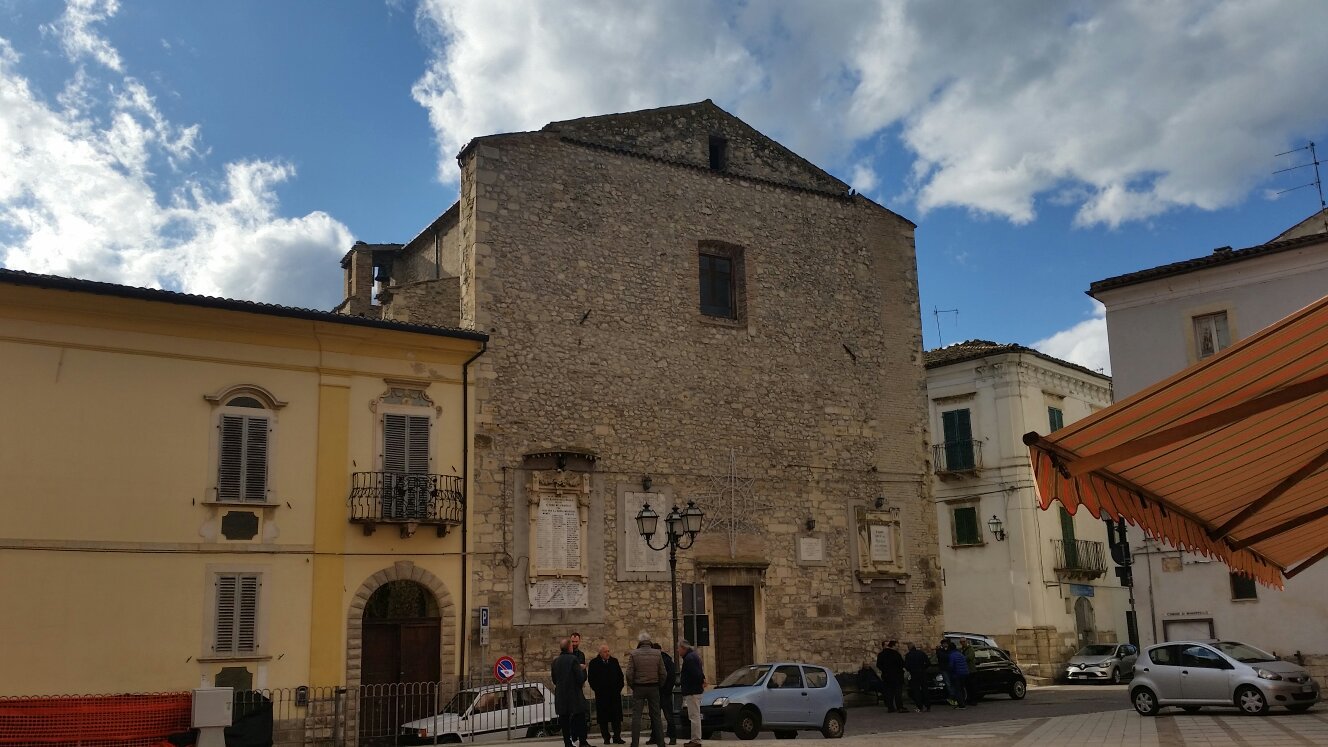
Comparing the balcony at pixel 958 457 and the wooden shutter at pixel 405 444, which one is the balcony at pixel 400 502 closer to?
the wooden shutter at pixel 405 444

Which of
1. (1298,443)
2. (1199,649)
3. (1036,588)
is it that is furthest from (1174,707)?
(1298,443)

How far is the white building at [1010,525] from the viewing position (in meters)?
34.0

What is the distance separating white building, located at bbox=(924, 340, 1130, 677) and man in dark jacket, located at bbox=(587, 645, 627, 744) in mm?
21293

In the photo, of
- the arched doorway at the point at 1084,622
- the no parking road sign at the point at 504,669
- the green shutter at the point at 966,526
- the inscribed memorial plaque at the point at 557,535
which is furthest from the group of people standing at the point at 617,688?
the arched doorway at the point at 1084,622

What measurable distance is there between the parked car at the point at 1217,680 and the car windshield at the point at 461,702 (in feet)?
37.6

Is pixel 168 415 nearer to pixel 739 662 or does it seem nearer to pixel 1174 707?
pixel 739 662

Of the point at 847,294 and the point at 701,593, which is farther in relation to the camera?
the point at 847,294

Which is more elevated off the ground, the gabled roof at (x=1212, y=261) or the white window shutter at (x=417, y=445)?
the gabled roof at (x=1212, y=261)

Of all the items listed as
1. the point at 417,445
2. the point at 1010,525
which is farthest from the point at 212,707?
the point at 1010,525

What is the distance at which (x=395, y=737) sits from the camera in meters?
17.8

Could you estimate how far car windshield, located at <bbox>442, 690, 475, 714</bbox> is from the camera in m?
17.0

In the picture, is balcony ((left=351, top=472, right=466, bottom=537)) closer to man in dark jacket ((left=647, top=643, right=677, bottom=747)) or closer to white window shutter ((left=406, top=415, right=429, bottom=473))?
white window shutter ((left=406, top=415, right=429, bottom=473))

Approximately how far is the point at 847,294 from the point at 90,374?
15374 mm

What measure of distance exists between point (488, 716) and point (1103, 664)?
67.6 ft
